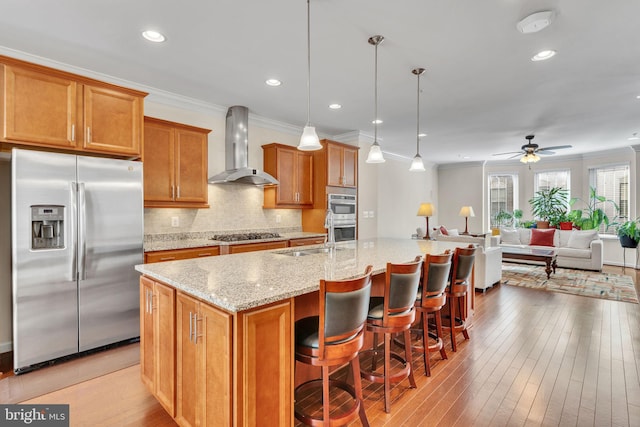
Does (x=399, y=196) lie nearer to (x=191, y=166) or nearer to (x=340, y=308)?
(x=191, y=166)

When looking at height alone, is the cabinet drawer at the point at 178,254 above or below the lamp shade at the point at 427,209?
below

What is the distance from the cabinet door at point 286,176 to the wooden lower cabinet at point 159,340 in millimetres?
2903

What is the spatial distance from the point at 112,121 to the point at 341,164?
3337 millimetres

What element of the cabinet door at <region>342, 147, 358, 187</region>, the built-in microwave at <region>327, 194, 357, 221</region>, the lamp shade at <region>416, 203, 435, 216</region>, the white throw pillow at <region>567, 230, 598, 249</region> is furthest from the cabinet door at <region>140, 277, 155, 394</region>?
the white throw pillow at <region>567, 230, 598, 249</region>

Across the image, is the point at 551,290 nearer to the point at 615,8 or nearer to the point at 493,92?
the point at 493,92

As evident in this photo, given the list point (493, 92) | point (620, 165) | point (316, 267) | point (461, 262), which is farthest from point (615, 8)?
point (620, 165)

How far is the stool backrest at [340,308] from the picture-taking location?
1524 mm

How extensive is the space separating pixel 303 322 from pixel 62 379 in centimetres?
210

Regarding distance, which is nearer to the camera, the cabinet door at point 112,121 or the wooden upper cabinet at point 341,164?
the cabinet door at point 112,121

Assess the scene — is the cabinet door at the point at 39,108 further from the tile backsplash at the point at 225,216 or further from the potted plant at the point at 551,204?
the potted plant at the point at 551,204

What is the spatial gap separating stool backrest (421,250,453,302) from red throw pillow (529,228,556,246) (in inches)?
248

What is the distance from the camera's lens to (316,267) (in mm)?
2082

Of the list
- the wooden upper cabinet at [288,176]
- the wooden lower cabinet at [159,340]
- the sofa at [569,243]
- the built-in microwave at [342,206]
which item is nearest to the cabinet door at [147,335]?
the wooden lower cabinet at [159,340]

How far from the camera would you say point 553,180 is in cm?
837
